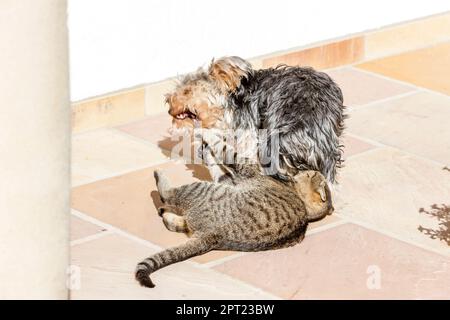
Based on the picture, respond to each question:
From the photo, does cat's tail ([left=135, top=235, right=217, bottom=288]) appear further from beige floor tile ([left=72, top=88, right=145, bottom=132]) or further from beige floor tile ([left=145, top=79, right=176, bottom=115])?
beige floor tile ([left=145, top=79, right=176, bottom=115])

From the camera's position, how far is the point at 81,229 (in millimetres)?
7465

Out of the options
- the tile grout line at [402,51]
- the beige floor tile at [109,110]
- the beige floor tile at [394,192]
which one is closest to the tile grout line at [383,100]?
the tile grout line at [402,51]

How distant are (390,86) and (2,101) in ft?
18.7

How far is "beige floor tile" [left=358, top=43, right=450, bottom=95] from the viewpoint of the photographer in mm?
10430

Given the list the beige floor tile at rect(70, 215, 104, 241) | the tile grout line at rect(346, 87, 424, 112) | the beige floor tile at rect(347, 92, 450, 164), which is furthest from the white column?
the tile grout line at rect(346, 87, 424, 112)

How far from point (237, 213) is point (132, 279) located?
30.5 inches

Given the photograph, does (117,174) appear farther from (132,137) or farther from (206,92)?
(206,92)

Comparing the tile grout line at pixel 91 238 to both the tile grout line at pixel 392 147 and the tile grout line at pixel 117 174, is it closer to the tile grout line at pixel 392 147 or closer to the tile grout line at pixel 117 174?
the tile grout line at pixel 117 174

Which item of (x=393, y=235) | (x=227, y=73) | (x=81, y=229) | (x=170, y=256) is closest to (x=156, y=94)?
(x=227, y=73)

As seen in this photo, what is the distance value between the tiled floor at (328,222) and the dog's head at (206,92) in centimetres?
60

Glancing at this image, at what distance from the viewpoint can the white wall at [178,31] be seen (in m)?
8.80

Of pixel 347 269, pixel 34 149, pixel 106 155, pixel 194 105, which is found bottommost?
pixel 347 269
